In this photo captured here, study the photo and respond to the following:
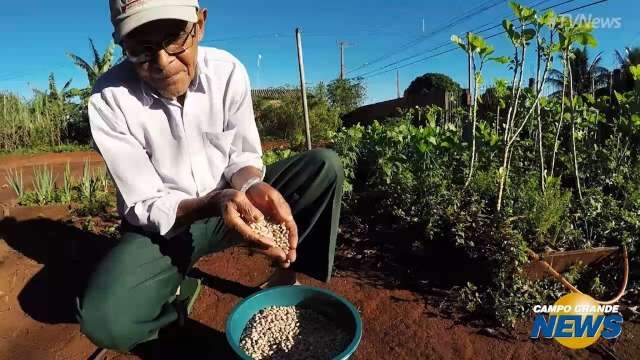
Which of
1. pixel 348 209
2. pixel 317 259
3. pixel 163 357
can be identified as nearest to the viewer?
pixel 163 357

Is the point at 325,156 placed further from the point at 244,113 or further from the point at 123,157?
the point at 123,157

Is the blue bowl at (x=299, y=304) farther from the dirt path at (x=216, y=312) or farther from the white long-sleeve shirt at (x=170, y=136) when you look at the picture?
the white long-sleeve shirt at (x=170, y=136)

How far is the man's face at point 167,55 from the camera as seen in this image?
1.37 m

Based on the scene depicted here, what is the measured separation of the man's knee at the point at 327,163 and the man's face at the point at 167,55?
0.57 meters

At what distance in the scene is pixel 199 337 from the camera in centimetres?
175

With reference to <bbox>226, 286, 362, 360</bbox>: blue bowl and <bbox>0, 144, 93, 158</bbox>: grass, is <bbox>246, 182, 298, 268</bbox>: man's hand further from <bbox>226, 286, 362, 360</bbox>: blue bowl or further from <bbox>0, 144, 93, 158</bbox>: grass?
<bbox>0, 144, 93, 158</bbox>: grass

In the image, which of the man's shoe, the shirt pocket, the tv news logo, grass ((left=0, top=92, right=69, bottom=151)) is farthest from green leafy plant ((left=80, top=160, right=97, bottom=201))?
grass ((left=0, top=92, right=69, bottom=151))

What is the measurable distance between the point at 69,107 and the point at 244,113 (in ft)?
31.9

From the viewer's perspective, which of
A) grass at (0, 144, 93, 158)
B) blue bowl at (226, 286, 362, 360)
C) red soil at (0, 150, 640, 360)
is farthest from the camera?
grass at (0, 144, 93, 158)

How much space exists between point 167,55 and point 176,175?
18.2 inches

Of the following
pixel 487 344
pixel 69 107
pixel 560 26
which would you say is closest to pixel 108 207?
pixel 487 344

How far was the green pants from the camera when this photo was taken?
1396mm

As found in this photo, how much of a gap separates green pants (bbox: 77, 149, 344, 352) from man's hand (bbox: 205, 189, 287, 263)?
31 cm

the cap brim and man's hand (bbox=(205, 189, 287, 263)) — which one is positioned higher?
the cap brim
